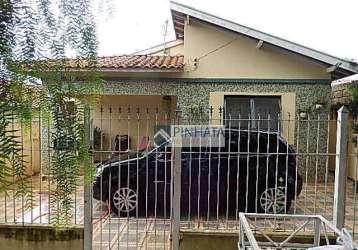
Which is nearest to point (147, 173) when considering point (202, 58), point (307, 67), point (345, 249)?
point (345, 249)

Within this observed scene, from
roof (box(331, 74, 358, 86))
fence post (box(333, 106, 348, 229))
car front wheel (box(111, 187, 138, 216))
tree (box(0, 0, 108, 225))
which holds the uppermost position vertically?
roof (box(331, 74, 358, 86))

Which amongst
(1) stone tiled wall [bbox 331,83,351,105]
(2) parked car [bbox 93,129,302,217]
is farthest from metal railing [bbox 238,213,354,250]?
(1) stone tiled wall [bbox 331,83,351,105]

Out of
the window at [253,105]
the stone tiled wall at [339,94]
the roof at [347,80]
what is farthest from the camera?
the stone tiled wall at [339,94]

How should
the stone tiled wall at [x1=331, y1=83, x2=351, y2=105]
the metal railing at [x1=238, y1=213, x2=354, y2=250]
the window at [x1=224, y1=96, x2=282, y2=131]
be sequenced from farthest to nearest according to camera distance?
the stone tiled wall at [x1=331, y1=83, x2=351, y2=105], the window at [x1=224, y1=96, x2=282, y2=131], the metal railing at [x1=238, y1=213, x2=354, y2=250]

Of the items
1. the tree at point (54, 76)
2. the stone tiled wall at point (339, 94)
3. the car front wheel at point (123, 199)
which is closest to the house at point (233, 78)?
the stone tiled wall at point (339, 94)

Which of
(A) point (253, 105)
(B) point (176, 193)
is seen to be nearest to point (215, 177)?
(B) point (176, 193)

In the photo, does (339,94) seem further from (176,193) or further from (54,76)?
(54,76)

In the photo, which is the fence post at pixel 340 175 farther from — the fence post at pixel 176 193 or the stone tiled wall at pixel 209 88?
the stone tiled wall at pixel 209 88

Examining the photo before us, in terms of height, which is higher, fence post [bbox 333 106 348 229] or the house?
the house

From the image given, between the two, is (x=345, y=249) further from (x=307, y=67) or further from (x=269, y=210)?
(x=307, y=67)

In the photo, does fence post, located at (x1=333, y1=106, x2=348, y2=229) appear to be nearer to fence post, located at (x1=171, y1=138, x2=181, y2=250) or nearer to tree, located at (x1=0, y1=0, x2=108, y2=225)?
fence post, located at (x1=171, y1=138, x2=181, y2=250)

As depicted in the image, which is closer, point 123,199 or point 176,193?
point 176,193

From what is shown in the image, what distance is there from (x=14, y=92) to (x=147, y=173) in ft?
16.5

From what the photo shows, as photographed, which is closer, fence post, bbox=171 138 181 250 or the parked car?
fence post, bbox=171 138 181 250
